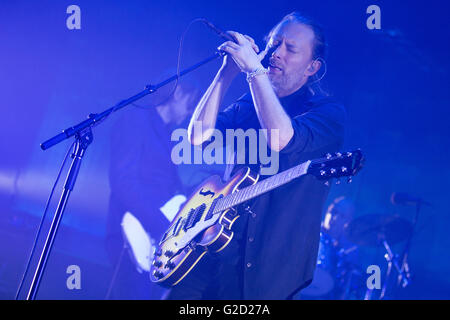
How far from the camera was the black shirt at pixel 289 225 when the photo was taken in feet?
5.68

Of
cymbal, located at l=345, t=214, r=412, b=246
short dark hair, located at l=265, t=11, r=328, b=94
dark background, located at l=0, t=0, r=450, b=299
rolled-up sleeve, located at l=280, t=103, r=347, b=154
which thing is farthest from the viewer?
cymbal, located at l=345, t=214, r=412, b=246

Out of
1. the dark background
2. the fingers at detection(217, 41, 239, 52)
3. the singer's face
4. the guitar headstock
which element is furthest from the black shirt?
→ the dark background

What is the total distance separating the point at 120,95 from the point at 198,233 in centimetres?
272

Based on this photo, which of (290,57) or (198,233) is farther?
(290,57)

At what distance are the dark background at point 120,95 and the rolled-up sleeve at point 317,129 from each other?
7.22 ft

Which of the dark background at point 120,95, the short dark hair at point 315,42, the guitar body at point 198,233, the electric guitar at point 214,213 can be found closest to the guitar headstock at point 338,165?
the electric guitar at point 214,213

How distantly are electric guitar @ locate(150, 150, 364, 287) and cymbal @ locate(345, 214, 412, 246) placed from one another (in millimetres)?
2462

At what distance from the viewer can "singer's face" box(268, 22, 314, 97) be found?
2076 mm

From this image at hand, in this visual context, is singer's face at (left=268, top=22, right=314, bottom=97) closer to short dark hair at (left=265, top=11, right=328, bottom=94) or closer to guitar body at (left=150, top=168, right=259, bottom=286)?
short dark hair at (left=265, top=11, right=328, bottom=94)

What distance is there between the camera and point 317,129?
70.8 inches

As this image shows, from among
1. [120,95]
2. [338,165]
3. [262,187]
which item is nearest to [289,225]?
[262,187]

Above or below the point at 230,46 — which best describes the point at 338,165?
below

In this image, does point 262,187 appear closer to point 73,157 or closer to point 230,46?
point 230,46

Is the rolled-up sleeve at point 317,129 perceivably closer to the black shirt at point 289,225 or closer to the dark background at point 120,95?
the black shirt at point 289,225
